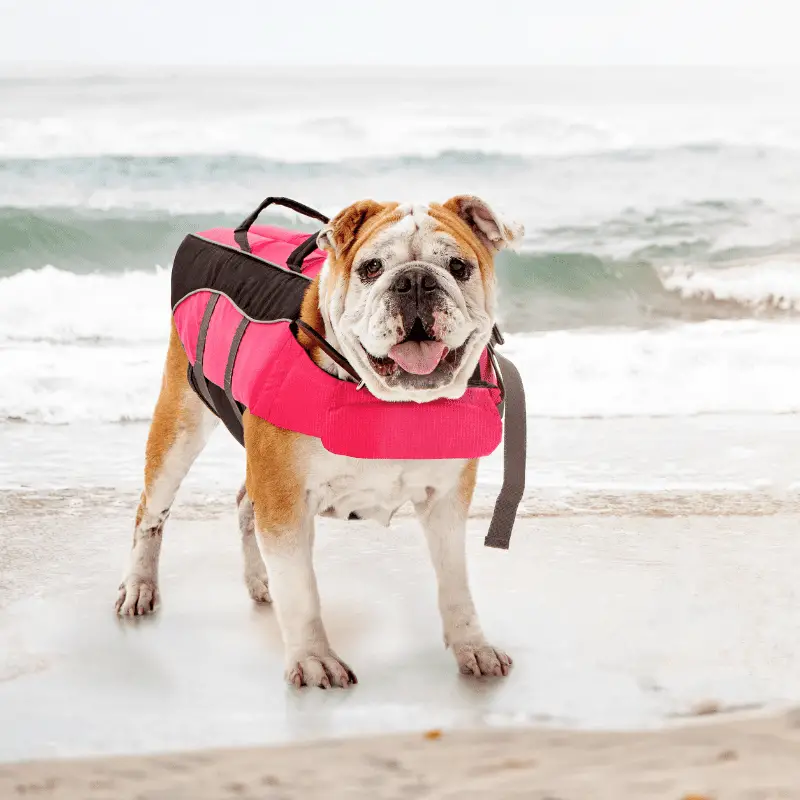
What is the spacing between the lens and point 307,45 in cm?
1352

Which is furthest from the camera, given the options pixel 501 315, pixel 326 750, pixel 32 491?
pixel 501 315

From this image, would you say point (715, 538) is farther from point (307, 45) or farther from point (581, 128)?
point (307, 45)

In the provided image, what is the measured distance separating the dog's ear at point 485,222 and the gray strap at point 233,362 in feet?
2.26

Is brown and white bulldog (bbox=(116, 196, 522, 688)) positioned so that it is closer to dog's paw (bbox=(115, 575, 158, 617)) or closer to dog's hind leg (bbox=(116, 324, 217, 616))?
dog's hind leg (bbox=(116, 324, 217, 616))

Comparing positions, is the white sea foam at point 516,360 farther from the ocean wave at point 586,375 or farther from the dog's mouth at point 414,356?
the dog's mouth at point 414,356

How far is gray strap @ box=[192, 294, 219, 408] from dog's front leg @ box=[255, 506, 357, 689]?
54 centimetres

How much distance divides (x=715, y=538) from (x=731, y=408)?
261 centimetres

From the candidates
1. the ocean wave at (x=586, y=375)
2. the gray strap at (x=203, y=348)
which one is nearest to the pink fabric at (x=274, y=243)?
the gray strap at (x=203, y=348)

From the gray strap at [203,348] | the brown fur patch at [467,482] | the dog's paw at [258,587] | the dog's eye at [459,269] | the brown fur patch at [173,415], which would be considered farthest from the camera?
the dog's paw at [258,587]

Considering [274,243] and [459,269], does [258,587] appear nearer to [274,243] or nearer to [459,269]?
[274,243]

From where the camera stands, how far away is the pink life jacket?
110 inches

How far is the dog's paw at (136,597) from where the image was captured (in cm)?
355

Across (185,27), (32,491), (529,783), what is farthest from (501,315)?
(529,783)

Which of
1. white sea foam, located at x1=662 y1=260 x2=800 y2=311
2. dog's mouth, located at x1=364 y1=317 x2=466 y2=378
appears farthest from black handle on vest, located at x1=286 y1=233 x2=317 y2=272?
white sea foam, located at x1=662 y1=260 x2=800 y2=311
